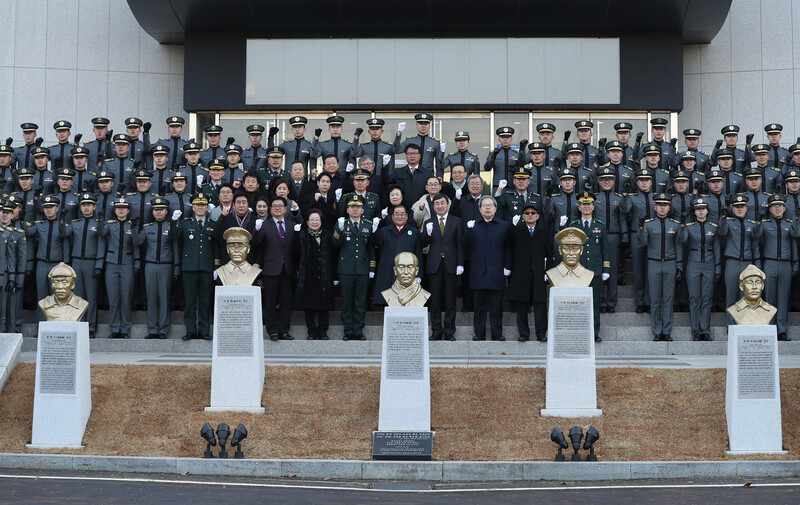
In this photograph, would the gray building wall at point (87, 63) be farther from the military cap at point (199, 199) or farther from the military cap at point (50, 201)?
the military cap at point (199, 199)

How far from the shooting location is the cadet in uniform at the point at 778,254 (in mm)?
15391

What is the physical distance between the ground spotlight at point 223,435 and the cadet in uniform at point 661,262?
22.4 feet

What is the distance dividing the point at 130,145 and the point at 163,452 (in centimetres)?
883

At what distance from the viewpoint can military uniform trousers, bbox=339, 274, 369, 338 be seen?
14922 millimetres

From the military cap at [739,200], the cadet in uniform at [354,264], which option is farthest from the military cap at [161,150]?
the military cap at [739,200]

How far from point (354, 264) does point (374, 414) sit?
3633 mm

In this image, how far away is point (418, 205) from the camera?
15.6 metres

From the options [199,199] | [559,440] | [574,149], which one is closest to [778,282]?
[574,149]

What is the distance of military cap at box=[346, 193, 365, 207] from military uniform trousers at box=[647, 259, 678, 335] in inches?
163

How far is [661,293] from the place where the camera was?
15180mm

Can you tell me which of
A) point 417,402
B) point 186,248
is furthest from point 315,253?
point 417,402

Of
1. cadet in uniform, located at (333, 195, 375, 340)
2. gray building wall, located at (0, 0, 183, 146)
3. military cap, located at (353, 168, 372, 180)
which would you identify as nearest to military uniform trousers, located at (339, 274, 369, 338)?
cadet in uniform, located at (333, 195, 375, 340)

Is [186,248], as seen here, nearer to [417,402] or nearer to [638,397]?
[417,402]

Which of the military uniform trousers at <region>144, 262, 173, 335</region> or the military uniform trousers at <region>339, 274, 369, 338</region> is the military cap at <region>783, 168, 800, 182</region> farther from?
the military uniform trousers at <region>144, 262, 173, 335</region>
